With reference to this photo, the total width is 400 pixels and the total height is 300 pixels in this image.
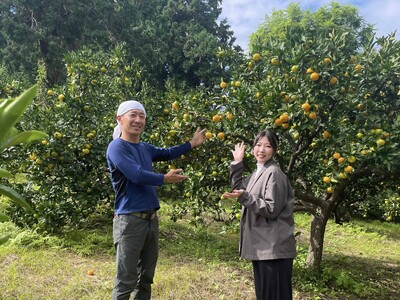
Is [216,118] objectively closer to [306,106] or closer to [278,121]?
[278,121]

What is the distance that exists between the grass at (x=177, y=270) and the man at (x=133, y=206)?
1060 millimetres

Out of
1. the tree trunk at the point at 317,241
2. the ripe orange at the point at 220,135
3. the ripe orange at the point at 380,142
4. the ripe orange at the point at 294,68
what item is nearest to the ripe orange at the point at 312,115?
the ripe orange at the point at 294,68

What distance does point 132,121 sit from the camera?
2738 millimetres

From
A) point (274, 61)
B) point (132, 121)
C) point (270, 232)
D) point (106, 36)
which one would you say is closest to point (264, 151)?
point (270, 232)

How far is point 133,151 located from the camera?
2738mm

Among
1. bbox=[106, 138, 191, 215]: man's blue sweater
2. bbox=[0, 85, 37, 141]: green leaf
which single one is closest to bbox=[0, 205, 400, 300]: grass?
bbox=[106, 138, 191, 215]: man's blue sweater

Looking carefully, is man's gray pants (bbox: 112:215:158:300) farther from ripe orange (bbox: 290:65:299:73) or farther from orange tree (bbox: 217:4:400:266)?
ripe orange (bbox: 290:65:299:73)

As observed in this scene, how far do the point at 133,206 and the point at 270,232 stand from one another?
3.24 feet

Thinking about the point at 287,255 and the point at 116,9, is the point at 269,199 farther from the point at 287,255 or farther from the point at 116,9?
the point at 116,9

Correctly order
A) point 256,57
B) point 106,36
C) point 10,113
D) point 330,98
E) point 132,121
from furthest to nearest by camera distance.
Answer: point 106,36
point 256,57
point 330,98
point 132,121
point 10,113

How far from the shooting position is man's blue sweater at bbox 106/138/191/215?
257 cm

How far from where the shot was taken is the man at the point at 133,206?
2604 mm

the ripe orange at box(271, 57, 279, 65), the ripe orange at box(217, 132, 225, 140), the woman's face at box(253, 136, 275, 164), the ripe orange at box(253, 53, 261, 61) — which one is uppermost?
the ripe orange at box(253, 53, 261, 61)

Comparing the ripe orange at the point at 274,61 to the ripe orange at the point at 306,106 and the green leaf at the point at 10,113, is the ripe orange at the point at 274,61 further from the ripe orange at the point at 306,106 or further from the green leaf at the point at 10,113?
the green leaf at the point at 10,113
